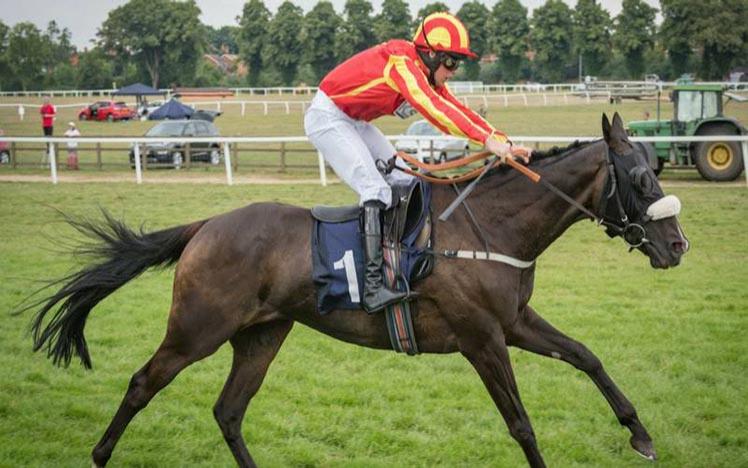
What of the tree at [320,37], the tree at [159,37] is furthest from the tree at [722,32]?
the tree at [159,37]

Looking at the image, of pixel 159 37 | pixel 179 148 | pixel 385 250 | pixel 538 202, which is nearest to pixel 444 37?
pixel 538 202

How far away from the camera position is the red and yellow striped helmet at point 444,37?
5.29 metres

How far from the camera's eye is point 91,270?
5.99 metres

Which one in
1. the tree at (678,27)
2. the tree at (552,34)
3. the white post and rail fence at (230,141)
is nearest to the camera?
the white post and rail fence at (230,141)

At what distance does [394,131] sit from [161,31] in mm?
48391

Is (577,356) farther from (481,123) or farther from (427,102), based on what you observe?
(427,102)

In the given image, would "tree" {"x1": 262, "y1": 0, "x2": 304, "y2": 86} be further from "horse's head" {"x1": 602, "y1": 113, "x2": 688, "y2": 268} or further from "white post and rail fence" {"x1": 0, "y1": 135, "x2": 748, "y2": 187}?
"horse's head" {"x1": 602, "y1": 113, "x2": 688, "y2": 268}

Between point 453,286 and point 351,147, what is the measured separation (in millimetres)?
1042

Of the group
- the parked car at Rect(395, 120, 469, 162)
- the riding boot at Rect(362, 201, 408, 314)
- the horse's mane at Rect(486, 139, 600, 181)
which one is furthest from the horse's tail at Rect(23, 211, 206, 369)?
the parked car at Rect(395, 120, 469, 162)

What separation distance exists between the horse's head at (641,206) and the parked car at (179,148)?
21.0 meters

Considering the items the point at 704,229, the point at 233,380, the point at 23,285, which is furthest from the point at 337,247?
the point at 704,229

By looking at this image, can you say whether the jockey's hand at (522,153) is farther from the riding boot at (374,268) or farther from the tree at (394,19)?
the tree at (394,19)

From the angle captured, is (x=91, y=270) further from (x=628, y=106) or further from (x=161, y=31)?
(x=161, y=31)

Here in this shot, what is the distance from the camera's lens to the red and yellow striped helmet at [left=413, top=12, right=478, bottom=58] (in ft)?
17.4
